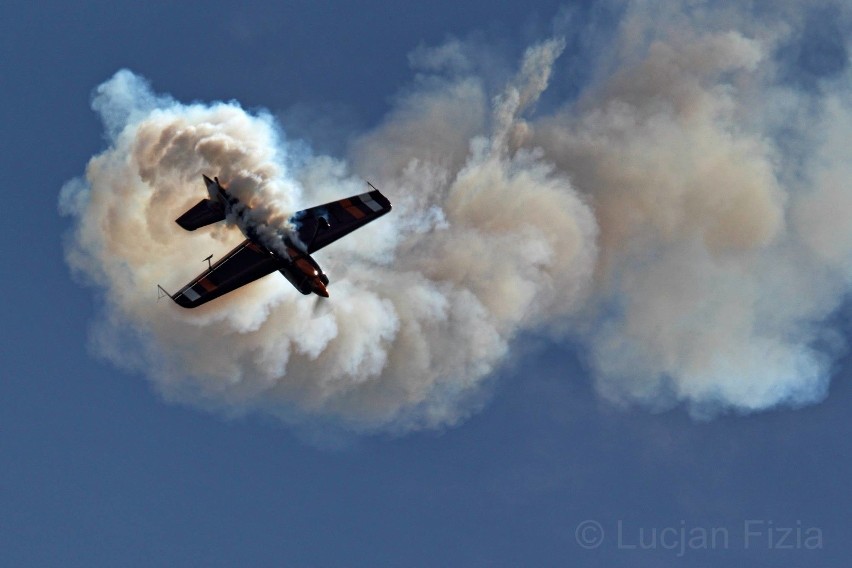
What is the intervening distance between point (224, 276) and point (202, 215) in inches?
171

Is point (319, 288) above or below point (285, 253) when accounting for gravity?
below

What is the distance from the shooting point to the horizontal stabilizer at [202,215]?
3875 inches

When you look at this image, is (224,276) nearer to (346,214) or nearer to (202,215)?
(202,215)

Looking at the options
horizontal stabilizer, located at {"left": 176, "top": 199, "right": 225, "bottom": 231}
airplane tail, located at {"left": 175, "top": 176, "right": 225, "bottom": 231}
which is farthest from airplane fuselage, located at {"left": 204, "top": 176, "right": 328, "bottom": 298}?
horizontal stabilizer, located at {"left": 176, "top": 199, "right": 225, "bottom": 231}

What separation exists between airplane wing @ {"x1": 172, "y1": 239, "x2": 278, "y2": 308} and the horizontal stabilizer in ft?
8.33

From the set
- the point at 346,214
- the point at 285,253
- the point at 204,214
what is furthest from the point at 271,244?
the point at 346,214

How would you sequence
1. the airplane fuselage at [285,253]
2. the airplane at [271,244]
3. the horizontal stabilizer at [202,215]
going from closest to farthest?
the airplane fuselage at [285,253] < the airplane at [271,244] < the horizontal stabilizer at [202,215]

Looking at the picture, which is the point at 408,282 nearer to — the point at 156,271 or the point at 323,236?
the point at 323,236

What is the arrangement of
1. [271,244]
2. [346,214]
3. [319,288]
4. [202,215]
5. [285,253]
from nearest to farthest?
[319,288], [285,253], [271,244], [202,215], [346,214]

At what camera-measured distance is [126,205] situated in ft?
339

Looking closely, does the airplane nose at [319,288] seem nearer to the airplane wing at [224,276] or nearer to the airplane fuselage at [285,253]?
the airplane fuselage at [285,253]

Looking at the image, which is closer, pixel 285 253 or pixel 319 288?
pixel 319 288

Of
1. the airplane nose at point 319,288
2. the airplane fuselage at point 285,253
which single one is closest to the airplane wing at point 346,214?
the airplane fuselage at point 285,253

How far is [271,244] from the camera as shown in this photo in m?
97.2
